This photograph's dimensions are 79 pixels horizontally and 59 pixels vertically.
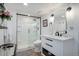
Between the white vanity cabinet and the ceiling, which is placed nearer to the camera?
the white vanity cabinet

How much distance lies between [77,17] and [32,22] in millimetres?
2043

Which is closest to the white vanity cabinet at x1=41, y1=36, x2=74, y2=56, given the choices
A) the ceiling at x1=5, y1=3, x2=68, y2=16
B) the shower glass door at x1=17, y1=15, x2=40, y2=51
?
the ceiling at x1=5, y1=3, x2=68, y2=16

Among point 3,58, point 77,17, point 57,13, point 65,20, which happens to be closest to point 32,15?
point 57,13

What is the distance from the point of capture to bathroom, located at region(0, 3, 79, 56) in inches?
73.3

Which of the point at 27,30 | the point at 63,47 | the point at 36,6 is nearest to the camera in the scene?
the point at 63,47

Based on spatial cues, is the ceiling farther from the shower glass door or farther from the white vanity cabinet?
the white vanity cabinet

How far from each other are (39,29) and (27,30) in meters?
0.62

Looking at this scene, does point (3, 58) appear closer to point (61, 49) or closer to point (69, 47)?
point (61, 49)

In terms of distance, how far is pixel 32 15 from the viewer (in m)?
3.29

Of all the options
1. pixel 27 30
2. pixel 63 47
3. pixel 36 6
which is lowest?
pixel 63 47

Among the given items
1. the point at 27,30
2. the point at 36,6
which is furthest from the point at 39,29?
the point at 36,6

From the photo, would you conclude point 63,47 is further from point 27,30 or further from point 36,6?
point 27,30

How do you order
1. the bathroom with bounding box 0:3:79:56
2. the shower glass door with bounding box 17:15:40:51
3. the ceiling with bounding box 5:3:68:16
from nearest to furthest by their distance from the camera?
the bathroom with bounding box 0:3:79:56
the ceiling with bounding box 5:3:68:16
the shower glass door with bounding box 17:15:40:51

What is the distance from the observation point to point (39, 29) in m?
3.51
